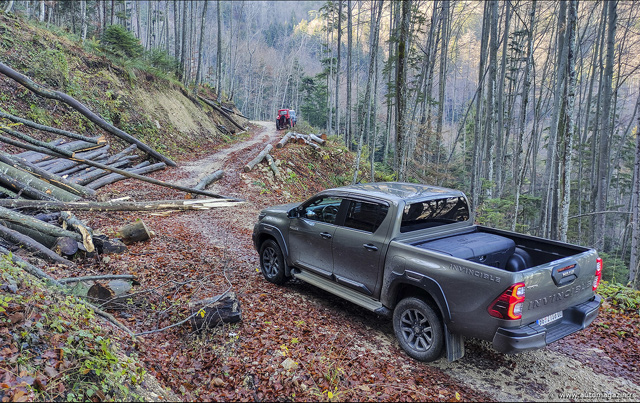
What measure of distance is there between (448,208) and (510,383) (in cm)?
228

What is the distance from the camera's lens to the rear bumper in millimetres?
3471

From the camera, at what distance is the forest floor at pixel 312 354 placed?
3.72 meters

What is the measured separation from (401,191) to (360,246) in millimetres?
1025

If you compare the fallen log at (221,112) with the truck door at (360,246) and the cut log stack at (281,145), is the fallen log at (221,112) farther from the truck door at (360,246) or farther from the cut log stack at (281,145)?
the truck door at (360,246)

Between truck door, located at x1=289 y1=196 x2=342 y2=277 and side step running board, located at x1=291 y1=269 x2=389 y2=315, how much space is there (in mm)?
126

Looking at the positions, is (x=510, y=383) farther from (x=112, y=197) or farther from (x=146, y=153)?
(x=146, y=153)

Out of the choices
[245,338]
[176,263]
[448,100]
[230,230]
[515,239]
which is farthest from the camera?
[448,100]

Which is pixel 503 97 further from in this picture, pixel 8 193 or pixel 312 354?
pixel 8 193

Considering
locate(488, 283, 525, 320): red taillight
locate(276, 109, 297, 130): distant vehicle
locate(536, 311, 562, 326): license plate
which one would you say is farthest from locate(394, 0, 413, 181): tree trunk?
locate(276, 109, 297, 130): distant vehicle

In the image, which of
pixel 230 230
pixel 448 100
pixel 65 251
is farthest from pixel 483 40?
pixel 448 100

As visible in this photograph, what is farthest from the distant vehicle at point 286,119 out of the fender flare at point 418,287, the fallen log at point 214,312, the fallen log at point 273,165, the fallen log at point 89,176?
the fender flare at point 418,287

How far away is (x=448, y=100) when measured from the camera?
259 feet

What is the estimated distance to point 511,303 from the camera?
11.3 ft

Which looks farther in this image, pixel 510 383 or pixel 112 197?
pixel 112 197
